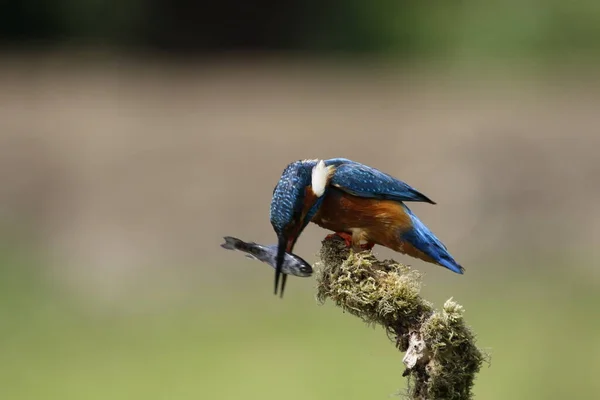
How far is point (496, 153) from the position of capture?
5.70 meters

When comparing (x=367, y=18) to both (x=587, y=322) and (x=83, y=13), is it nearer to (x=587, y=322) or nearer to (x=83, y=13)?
(x=83, y=13)

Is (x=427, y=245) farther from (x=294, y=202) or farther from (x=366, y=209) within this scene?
(x=294, y=202)

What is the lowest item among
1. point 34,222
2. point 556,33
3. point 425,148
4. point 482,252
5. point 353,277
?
point 34,222

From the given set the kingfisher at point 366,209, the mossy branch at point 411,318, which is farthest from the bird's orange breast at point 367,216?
the mossy branch at point 411,318

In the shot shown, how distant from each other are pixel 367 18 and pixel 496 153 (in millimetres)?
2584

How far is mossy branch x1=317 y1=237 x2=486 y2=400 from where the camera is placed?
3.93 ft

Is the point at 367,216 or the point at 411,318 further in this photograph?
the point at 367,216

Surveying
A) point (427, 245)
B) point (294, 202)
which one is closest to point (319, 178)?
point (294, 202)

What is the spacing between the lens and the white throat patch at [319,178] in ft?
4.59

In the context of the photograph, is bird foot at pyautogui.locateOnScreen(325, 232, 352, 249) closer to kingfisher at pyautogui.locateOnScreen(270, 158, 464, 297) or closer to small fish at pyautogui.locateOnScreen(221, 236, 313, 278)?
kingfisher at pyautogui.locateOnScreen(270, 158, 464, 297)

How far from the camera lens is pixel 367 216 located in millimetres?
1436

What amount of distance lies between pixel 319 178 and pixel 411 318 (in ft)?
0.93

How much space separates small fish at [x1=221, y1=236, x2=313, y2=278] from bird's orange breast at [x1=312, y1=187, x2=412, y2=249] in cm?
14

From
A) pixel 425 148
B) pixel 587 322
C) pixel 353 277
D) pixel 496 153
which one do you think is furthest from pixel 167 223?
pixel 353 277
